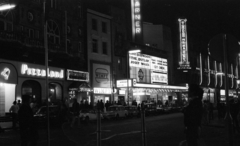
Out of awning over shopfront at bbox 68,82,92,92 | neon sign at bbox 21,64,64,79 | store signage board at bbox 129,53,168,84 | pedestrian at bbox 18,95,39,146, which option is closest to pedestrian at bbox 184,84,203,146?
pedestrian at bbox 18,95,39,146

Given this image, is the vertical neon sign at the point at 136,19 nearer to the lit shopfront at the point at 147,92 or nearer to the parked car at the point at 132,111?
the lit shopfront at the point at 147,92

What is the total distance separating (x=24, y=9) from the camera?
31.8 meters

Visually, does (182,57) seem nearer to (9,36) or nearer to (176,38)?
(176,38)

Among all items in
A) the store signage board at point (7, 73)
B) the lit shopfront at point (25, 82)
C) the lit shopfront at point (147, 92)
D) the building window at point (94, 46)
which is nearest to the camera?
the store signage board at point (7, 73)

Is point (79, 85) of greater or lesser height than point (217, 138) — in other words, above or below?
above

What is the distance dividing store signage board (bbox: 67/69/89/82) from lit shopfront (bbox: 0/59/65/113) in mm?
957

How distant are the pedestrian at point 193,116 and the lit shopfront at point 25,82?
23.7 m

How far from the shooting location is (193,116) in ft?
23.4

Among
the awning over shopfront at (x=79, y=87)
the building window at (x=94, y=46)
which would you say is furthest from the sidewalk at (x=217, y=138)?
the building window at (x=94, y=46)

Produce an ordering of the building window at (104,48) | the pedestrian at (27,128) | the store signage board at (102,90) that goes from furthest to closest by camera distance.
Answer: the building window at (104,48) < the store signage board at (102,90) < the pedestrian at (27,128)

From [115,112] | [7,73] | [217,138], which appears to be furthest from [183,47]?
[217,138]

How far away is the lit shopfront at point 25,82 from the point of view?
2900 cm

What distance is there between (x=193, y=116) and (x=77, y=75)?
32.0 m

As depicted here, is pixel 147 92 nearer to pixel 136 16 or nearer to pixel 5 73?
pixel 136 16
